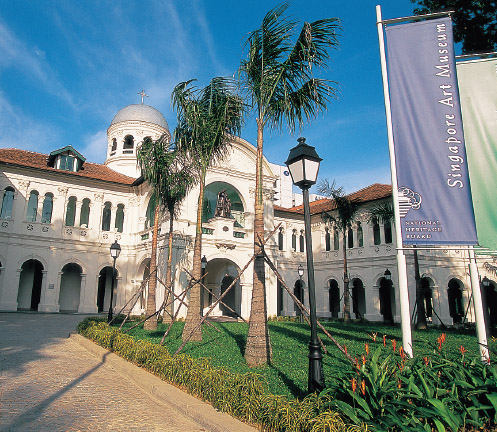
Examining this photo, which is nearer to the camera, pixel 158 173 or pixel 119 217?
pixel 158 173

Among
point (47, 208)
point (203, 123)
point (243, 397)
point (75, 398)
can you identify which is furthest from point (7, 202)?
point (243, 397)

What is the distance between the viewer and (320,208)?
1350 inches

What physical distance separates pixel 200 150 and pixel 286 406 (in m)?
9.50

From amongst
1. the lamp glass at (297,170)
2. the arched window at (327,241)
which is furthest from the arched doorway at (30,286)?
the lamp glass at (297,170)

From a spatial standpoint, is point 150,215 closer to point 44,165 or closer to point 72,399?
point 44,165

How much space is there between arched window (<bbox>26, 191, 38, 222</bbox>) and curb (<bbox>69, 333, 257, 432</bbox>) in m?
19.5

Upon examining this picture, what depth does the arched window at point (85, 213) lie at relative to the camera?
90.8ft

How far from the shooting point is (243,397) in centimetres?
518

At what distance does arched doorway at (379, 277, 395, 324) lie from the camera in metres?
29.5

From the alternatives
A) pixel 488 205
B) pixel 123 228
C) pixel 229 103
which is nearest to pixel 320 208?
pixel 123 228

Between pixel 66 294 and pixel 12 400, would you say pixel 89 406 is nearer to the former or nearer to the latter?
pixel 12 400

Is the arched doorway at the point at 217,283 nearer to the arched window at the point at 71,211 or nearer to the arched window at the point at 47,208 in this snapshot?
the arched window at the point at 71,211

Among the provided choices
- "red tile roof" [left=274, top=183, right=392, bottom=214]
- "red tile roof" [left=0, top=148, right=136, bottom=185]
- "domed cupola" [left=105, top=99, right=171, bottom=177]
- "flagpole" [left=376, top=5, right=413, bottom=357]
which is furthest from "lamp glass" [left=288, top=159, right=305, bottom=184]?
"domed cupola" [left=105, top=99, right=171, bottom=177]

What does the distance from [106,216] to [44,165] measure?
5472 millimetres
